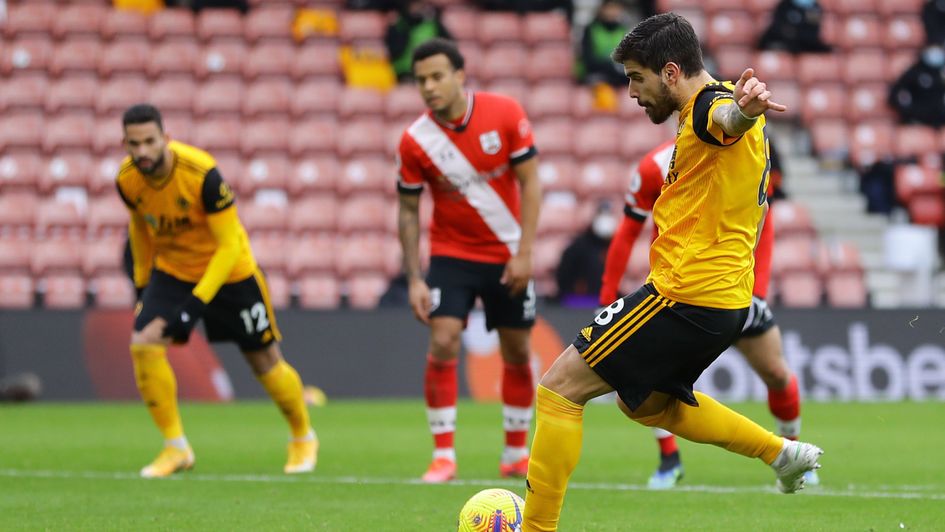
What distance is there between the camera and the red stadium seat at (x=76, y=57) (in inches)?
731

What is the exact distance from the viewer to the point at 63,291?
51.8 feet

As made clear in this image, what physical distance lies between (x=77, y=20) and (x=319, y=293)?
6081mm

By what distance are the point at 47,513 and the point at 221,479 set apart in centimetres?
154

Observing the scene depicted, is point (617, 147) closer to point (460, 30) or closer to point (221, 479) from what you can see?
point (460, 30)

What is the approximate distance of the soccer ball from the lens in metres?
5.34

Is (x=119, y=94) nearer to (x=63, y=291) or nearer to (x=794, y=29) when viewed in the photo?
(x=63, y=291)

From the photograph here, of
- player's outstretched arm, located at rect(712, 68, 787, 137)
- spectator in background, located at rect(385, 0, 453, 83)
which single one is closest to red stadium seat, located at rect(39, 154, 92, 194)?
spectator in background, located at rect(385, 0, 453, 83)

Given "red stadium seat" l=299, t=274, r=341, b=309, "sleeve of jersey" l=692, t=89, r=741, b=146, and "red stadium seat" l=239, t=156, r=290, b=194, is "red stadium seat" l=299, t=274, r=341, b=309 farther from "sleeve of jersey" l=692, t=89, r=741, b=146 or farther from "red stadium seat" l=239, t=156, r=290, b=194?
"sleeve of jersey" l=692, t=89, r=741, b=146

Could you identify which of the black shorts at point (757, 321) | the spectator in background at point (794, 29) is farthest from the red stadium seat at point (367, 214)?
the black shorts at point (757, 321)

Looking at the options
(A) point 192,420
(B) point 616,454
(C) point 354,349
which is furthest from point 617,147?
(B) point 616,454

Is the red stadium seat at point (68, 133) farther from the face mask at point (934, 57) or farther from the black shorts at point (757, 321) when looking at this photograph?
the black shorts at point (757, 321)

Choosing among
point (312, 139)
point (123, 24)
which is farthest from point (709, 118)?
point (123, 24)

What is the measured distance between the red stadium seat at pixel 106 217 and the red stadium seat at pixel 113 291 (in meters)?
1.00

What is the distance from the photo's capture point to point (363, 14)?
62.5 ft
